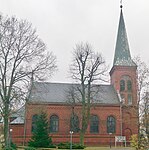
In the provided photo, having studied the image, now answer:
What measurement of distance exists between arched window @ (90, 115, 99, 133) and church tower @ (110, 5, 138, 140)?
15.3ft

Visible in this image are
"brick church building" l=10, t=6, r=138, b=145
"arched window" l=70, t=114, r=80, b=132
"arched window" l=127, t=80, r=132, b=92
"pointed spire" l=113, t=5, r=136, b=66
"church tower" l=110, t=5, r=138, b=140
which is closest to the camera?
"brick church building" l=10, t=6, r=138, b=145

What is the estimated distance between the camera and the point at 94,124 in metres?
48.9

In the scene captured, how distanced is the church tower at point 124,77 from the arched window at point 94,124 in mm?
4678

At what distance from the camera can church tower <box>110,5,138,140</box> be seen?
4950 centimetres

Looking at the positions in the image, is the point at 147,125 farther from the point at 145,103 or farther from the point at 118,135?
the point at 118,135

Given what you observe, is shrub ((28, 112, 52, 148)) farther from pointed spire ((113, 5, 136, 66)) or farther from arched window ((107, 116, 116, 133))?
pointed spire ((113, 5, 136, 66))

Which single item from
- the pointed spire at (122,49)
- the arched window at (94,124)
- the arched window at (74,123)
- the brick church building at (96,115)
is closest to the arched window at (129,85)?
the brick church building at (96,115)

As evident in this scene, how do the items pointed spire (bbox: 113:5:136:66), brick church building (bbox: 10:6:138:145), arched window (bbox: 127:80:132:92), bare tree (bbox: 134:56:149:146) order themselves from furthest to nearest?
pointed spire (bbox: 113:5:136:66) < arched window (bbox: 127:80:132:92) < brick church building (bbox: 10:6:138:145) < bare tree (bbox: 134:56:149:146)

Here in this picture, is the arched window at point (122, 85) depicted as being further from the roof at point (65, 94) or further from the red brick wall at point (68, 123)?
the red brick wall at point (68, 123)

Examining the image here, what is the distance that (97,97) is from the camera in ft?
164

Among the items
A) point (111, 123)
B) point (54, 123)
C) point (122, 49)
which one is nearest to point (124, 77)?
A: point (122, 49)

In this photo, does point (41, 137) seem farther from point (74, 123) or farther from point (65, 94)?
point (65, 94)

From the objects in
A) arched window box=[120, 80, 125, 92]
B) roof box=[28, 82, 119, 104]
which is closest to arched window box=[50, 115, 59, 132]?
roof box=[28, 82, 119, 104]

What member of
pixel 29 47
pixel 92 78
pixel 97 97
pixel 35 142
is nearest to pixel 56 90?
pixel 97 97
